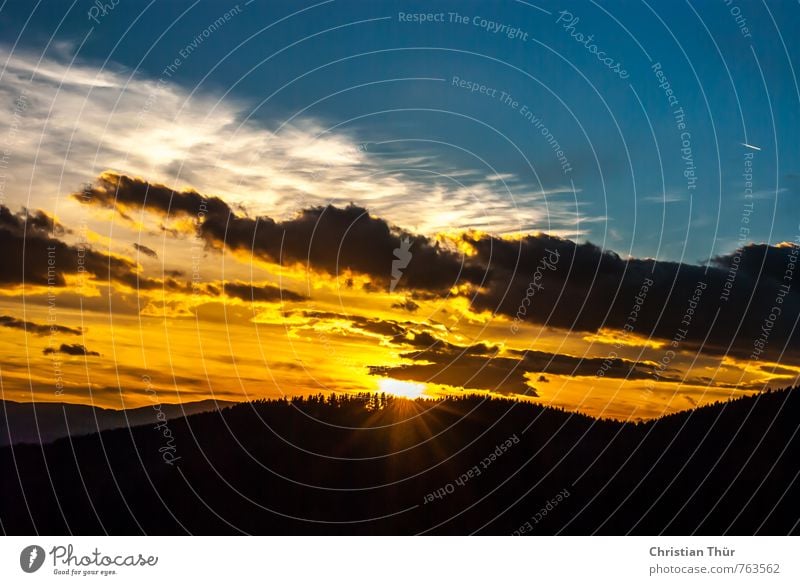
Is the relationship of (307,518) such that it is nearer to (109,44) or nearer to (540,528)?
(540,528)

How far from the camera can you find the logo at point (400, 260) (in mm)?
12758

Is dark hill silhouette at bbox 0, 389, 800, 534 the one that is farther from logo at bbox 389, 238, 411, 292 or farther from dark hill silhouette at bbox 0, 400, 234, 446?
logo at bbox 389, 238, 411, 292

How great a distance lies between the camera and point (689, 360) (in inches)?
510

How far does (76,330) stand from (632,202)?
7582mm
